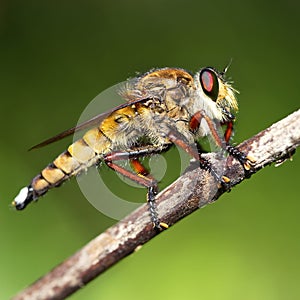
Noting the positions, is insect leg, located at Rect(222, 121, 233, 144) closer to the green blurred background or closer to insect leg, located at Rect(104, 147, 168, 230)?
insect leg, located at Rect(104, 147, 168, 230)

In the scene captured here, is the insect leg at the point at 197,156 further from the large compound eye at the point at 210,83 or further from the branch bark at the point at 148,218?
the large compound eye at the point at 210,83

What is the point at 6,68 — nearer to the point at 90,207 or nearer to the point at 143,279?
the point at 90,207

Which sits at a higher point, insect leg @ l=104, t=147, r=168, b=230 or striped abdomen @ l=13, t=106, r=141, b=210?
striped abdomen @ l=13, t=106, r=141, b=210

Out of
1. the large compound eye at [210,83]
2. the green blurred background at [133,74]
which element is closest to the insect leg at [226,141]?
the large compound eye at [210,83]

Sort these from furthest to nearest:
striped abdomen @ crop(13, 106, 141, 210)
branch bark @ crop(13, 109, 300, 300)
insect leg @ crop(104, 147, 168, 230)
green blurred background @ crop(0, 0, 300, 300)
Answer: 1. green blurred background @ crop(0, 0, 300, 300)
2. striped abdomen @ crop(13, 106, 141, 210)
3. insect leg @ crop(104, 147, 168, 230)
4. branch bark @ crop(13, 109, 300, 300)

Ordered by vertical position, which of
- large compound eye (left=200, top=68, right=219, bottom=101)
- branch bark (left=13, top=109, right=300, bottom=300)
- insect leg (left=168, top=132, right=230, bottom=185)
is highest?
large compound eye (left=200, top=68, right=219, bottom=101)

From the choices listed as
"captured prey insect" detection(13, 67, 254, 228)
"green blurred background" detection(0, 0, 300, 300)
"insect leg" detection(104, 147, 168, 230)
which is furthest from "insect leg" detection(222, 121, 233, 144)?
"green blurred background" detection(0, 0, 300, 300)

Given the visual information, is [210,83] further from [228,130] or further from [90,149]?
[90,149]
